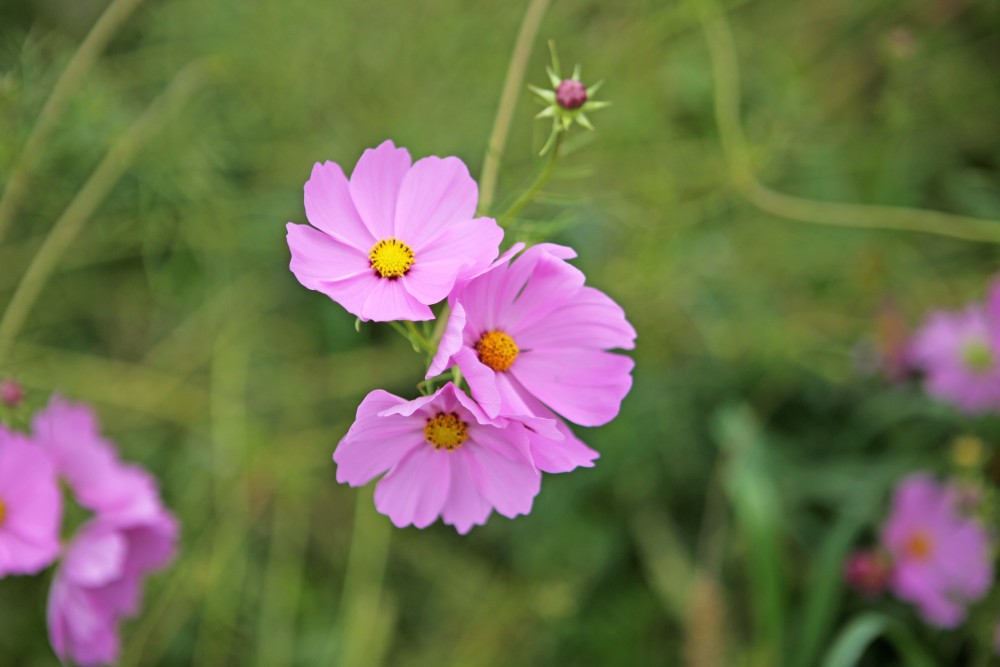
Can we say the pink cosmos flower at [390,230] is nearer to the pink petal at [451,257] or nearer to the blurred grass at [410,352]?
the pink petal at [451,257]

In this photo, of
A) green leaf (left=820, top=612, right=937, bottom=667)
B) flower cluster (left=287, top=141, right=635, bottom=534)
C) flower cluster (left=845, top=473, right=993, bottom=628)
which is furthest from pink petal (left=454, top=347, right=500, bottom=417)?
flower cluster (left=845, top=473, right=993, bottom=628)

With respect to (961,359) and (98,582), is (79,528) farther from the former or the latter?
(961,359)

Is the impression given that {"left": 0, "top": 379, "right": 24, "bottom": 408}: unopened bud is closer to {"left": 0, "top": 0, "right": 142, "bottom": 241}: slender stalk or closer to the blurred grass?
{"left": 0, "top": 0, "right": 142, "bottom": 241}: slender stalk

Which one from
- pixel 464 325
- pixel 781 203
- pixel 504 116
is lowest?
pixel 464 325

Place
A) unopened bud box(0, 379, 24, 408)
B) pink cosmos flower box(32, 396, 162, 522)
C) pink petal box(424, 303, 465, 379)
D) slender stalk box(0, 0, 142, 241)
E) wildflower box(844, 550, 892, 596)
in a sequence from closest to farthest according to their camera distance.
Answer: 1. pink petal box(424, 303, 465, 379)
2. unopened bud box(0, 379, 24, 408)
3. pink cosmos flower box(32, 396, 162, 522)
4. slender stalk box(0, 0, 142, 241)
5. wildflower box(844, 550, 892, 596)

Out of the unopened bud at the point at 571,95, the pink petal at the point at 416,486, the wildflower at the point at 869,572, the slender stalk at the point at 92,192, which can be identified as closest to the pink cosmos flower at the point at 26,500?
the slender stalk at the point at 92,192

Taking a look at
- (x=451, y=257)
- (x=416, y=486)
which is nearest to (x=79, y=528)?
(x=416, y=486)
